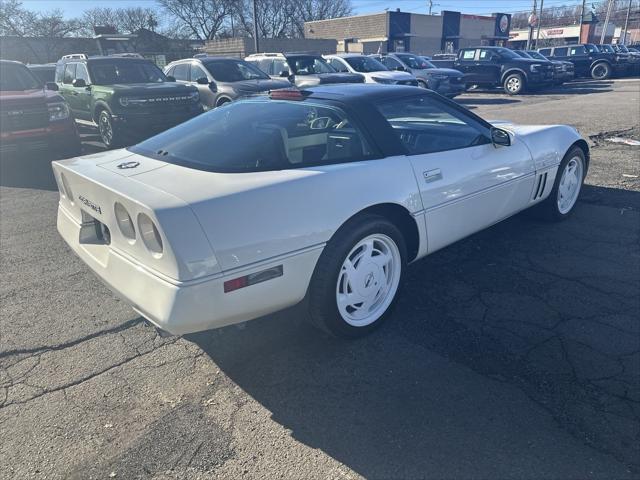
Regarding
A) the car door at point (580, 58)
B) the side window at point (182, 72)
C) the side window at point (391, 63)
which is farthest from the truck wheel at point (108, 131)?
the car door at point (580, 58)

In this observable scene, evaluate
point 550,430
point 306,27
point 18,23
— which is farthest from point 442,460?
point 306,27

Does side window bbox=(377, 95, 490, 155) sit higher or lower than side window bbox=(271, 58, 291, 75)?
lower

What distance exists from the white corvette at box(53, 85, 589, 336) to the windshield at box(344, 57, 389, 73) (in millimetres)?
12174

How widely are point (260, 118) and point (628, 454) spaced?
259 centimetres

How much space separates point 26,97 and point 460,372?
25.0 ft

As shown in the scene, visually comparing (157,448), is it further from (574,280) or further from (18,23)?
(18,23)

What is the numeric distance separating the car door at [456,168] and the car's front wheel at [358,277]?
388mm

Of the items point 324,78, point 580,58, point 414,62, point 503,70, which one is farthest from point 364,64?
point 580,58

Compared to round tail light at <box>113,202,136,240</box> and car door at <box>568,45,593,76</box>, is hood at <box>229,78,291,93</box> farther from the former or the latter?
car door at <box>568,45,593,76</box>

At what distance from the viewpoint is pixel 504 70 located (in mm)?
19172

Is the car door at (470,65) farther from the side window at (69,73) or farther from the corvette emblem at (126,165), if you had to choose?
the corvette emblem at (126,165)

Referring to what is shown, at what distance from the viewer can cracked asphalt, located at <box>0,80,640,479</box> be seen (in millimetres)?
2100

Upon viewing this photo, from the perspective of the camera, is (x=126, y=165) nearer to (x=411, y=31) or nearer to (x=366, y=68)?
(x=366, y=68)

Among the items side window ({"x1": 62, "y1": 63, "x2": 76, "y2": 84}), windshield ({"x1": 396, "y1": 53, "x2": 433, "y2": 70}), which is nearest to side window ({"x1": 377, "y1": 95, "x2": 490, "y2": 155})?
side window ({"x1": 62, "y1": 63, "x2": 76, "y2": 84})
